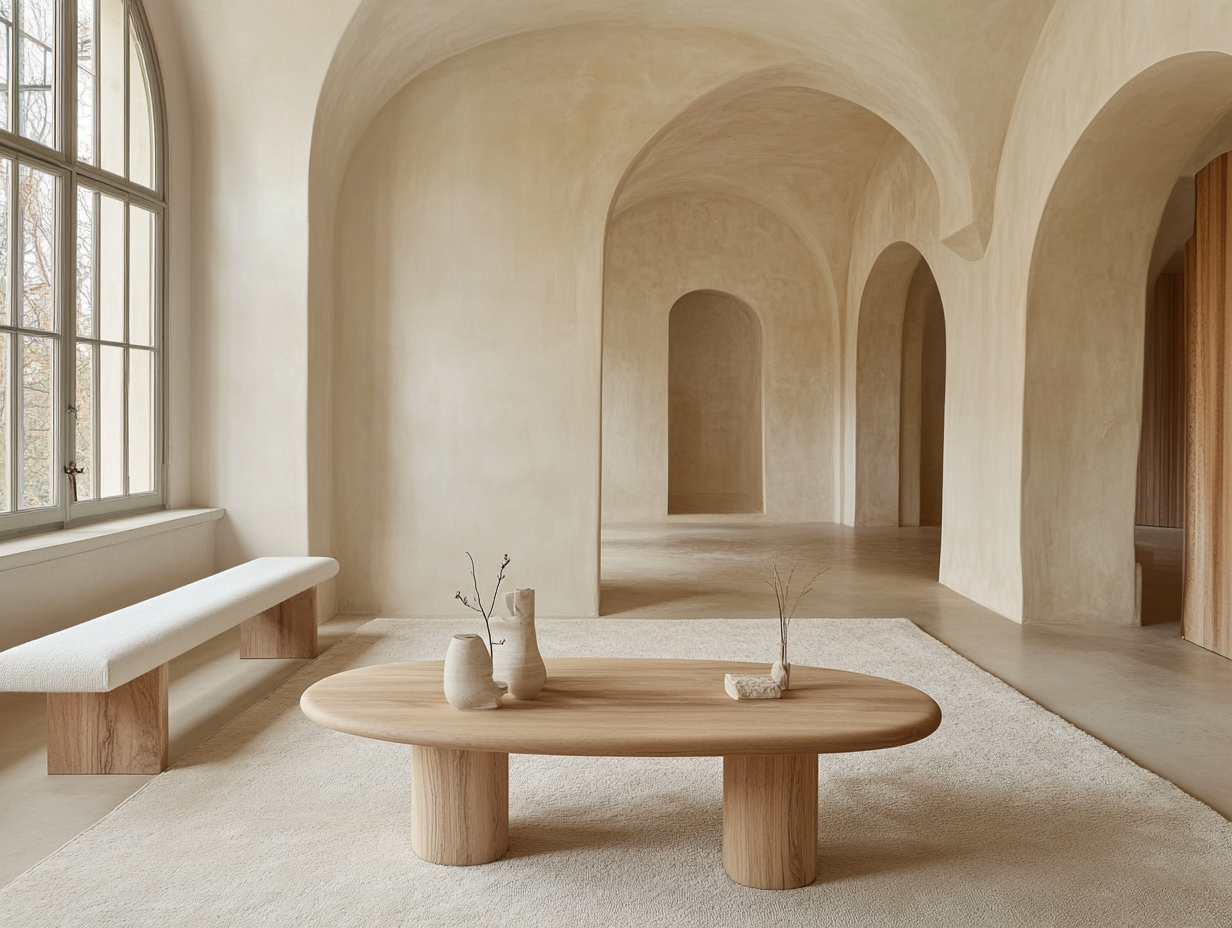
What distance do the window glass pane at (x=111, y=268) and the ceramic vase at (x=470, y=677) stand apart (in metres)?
3.64

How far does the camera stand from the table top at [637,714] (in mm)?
2387

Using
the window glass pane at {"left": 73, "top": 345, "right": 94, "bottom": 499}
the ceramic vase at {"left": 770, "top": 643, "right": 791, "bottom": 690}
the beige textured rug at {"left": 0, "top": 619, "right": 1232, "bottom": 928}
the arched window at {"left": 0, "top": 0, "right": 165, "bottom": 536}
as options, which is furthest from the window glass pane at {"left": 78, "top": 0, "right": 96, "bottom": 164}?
the ceramic vase at {"left": 770, "top": 643, "right": 791, "bottom": 690}

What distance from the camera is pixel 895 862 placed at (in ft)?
8.91

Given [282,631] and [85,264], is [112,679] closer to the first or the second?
[282,631]

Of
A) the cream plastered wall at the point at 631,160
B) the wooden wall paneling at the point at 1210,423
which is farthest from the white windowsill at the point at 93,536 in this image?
the wooden wall paneling at the point at 1210,423

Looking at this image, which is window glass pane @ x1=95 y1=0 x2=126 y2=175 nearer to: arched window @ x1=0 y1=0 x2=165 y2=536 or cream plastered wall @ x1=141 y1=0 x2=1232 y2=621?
arched window @ x1=0 y1=0 x2=165 y2=536

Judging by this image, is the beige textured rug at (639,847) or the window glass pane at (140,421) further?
the window glass pane at (140,421)

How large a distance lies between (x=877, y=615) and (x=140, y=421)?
A: 4797 mm

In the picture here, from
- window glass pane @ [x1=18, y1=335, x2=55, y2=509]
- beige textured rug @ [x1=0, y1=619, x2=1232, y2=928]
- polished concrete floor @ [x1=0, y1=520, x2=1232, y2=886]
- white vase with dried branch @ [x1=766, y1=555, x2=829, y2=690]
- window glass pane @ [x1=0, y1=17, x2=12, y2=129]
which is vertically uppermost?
window glass pane @ [x1=0, y1=17, x2=12, y2=129]

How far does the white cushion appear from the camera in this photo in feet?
10.4

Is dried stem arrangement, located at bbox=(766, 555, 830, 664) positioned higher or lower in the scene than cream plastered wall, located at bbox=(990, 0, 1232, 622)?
lower

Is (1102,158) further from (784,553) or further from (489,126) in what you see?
(784,553)

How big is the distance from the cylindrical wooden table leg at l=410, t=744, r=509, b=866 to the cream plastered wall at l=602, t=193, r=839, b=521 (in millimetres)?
9835

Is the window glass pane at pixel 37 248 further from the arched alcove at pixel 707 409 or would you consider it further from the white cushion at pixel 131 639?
the arched alcove at pixel 707 409
